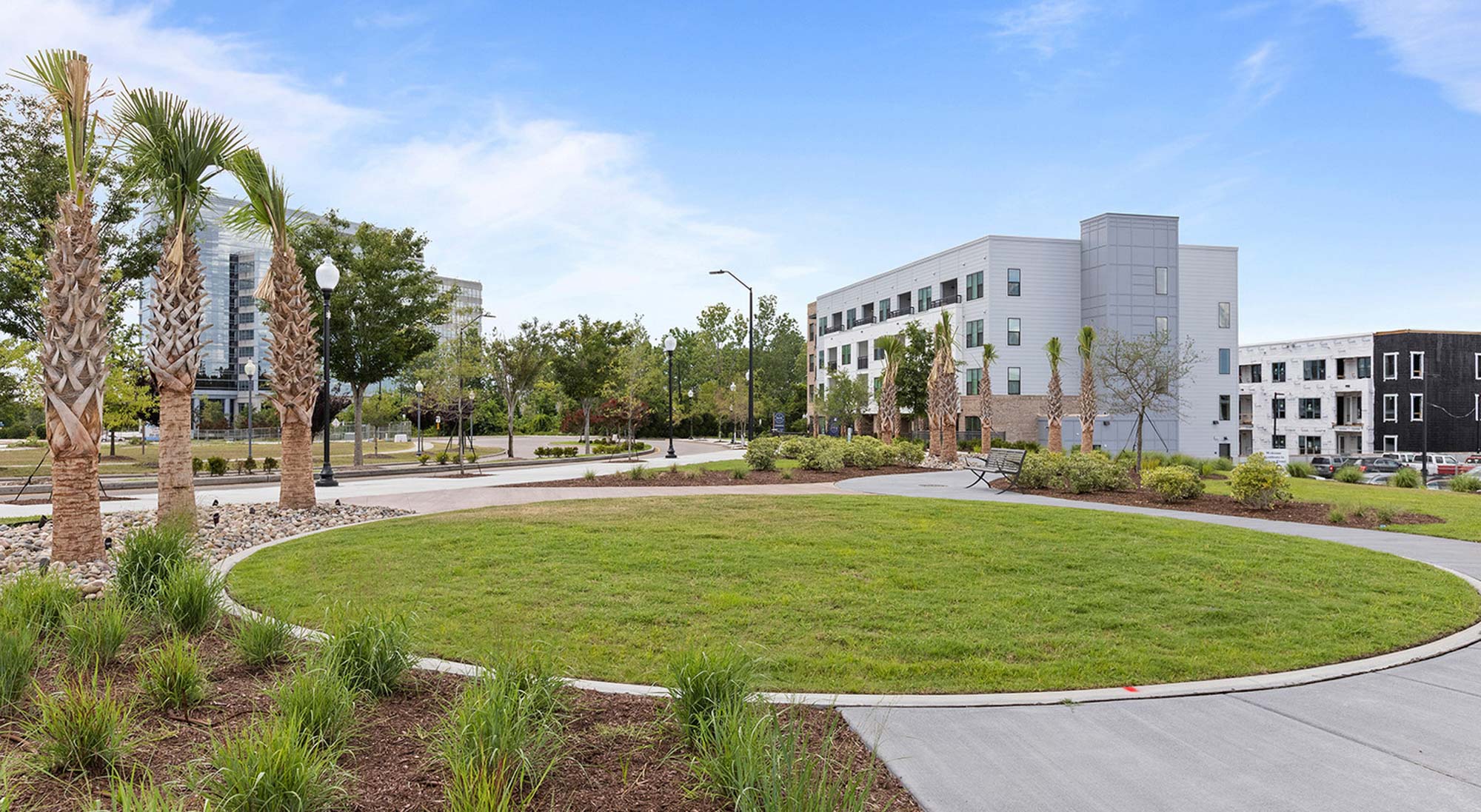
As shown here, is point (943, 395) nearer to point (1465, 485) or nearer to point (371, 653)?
point (1465, 485)

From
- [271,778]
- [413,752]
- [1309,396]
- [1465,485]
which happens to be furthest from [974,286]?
[271,778]

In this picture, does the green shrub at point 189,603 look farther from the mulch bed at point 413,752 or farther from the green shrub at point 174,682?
the green shrub at point 174,682

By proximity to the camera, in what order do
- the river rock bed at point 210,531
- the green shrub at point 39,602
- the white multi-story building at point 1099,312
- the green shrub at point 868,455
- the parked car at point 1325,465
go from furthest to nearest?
the white multi-story building at point 1099,312, the parked car at point 1325,465, the green shrub at point 868,455, the river rock bed at point 210,531, the green shrub at point 39,602

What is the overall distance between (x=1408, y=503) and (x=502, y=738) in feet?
69.0

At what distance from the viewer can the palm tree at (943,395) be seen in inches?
1375

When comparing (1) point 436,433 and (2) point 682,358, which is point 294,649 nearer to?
(1) point 436,433

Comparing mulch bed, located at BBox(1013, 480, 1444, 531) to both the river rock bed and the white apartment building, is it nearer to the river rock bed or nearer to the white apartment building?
the river rock bed

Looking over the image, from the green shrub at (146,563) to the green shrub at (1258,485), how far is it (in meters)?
16.8

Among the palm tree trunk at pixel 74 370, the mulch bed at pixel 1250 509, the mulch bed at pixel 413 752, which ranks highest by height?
the palm tree trunk at pixel 74 370

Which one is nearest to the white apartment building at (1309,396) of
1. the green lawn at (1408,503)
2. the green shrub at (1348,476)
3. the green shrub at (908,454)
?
the green shrub at (1348,476)

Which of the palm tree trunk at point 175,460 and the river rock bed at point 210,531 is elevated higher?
the palm tree trunk at point 175,460

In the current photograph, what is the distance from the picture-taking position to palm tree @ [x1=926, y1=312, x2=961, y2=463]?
1375 inches

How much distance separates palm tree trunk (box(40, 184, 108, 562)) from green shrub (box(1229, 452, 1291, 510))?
59.1 ft

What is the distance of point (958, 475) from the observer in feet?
81.1
